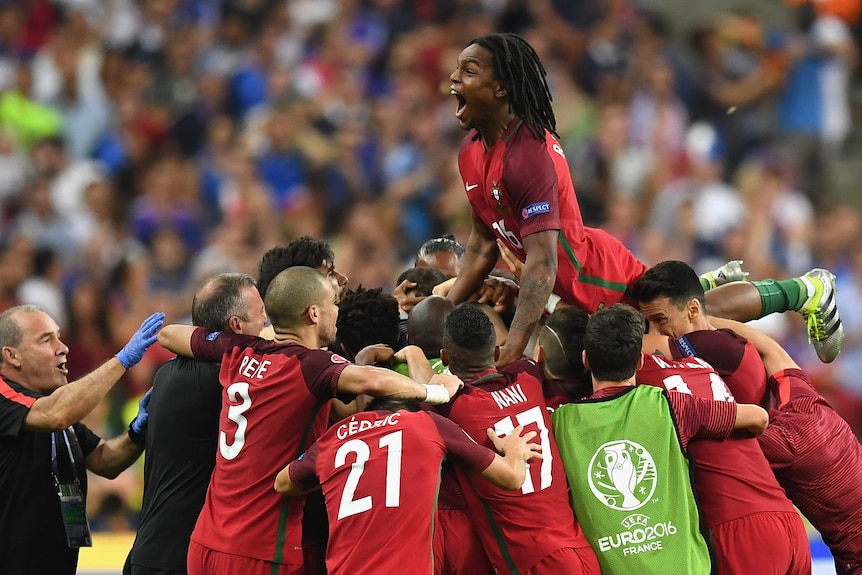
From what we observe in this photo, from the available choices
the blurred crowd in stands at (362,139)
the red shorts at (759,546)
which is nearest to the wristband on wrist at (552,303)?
the red shorts at (759,546)

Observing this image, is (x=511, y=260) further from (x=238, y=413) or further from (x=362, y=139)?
(x=362, y=139)

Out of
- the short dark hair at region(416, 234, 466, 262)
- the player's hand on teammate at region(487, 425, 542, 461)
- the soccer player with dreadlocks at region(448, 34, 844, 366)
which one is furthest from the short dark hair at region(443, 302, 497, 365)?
the short dark hair at region(416, 234, 466, 262)

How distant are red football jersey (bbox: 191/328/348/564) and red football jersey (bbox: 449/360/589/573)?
61 centimetres

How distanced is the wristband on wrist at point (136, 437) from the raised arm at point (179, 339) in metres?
0.67

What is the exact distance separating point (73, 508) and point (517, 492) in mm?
2159

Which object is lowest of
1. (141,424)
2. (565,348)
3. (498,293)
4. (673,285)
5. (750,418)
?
(750,418)

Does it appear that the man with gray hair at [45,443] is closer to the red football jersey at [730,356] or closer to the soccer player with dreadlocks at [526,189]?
the soccer player with dreadlocks at [526,189]

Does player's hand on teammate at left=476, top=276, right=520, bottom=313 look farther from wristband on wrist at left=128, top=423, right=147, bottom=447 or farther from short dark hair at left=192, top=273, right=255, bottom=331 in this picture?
wristband on wrist at left=128, top=423, right=147, bottom=447

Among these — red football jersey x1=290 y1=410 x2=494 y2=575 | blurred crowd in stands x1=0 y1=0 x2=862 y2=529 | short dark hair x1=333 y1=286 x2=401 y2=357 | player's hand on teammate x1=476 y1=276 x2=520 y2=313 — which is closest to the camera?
red football jersey x1=290 y1=410 x2=494 y2=575

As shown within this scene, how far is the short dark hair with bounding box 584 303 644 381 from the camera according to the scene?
5363 millimetres

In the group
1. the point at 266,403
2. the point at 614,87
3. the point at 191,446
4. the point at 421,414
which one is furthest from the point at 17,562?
the point at 614,87

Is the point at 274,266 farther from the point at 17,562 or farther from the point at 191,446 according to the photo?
the point at 17,562

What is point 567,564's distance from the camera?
206 inches

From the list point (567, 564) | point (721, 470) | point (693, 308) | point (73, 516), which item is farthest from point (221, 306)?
point (721, 470)
